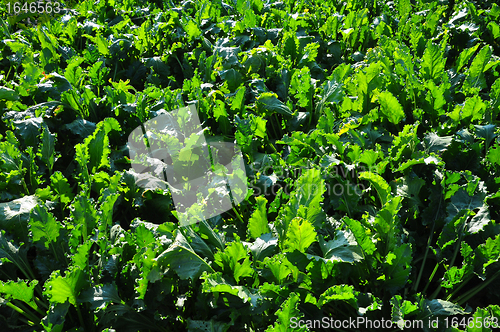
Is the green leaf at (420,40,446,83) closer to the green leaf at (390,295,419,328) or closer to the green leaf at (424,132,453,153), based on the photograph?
the green leaf at (424,132,453,153)

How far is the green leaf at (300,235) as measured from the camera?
5.73 ft

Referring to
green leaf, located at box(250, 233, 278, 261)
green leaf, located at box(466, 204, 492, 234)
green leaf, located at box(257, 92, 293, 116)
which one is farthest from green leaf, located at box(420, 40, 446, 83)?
green leaf, located at box(250, 233, 278, 261)

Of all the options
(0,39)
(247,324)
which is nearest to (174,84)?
(0,39)

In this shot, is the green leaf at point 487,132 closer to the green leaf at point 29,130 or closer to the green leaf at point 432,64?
the green leaf at point 432,64

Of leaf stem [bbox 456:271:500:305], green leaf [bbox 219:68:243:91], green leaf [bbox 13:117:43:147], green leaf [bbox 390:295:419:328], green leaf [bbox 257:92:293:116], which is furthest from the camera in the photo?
green leaf [bbox 219:68:243:91]

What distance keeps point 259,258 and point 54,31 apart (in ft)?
12.0

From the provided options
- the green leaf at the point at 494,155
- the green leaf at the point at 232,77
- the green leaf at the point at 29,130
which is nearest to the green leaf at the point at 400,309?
the green leaf at the point at 494,155

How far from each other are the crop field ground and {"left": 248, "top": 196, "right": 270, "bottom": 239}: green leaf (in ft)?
0.04

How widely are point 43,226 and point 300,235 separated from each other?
1226 millimetres

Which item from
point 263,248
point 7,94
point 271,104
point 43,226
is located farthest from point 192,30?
point 263,248

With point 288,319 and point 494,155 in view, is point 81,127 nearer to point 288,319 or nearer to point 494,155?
point 288,319

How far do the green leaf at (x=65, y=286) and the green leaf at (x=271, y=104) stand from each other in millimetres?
1603

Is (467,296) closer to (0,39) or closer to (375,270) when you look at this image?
(375,270)

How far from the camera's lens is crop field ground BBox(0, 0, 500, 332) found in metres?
1.79
